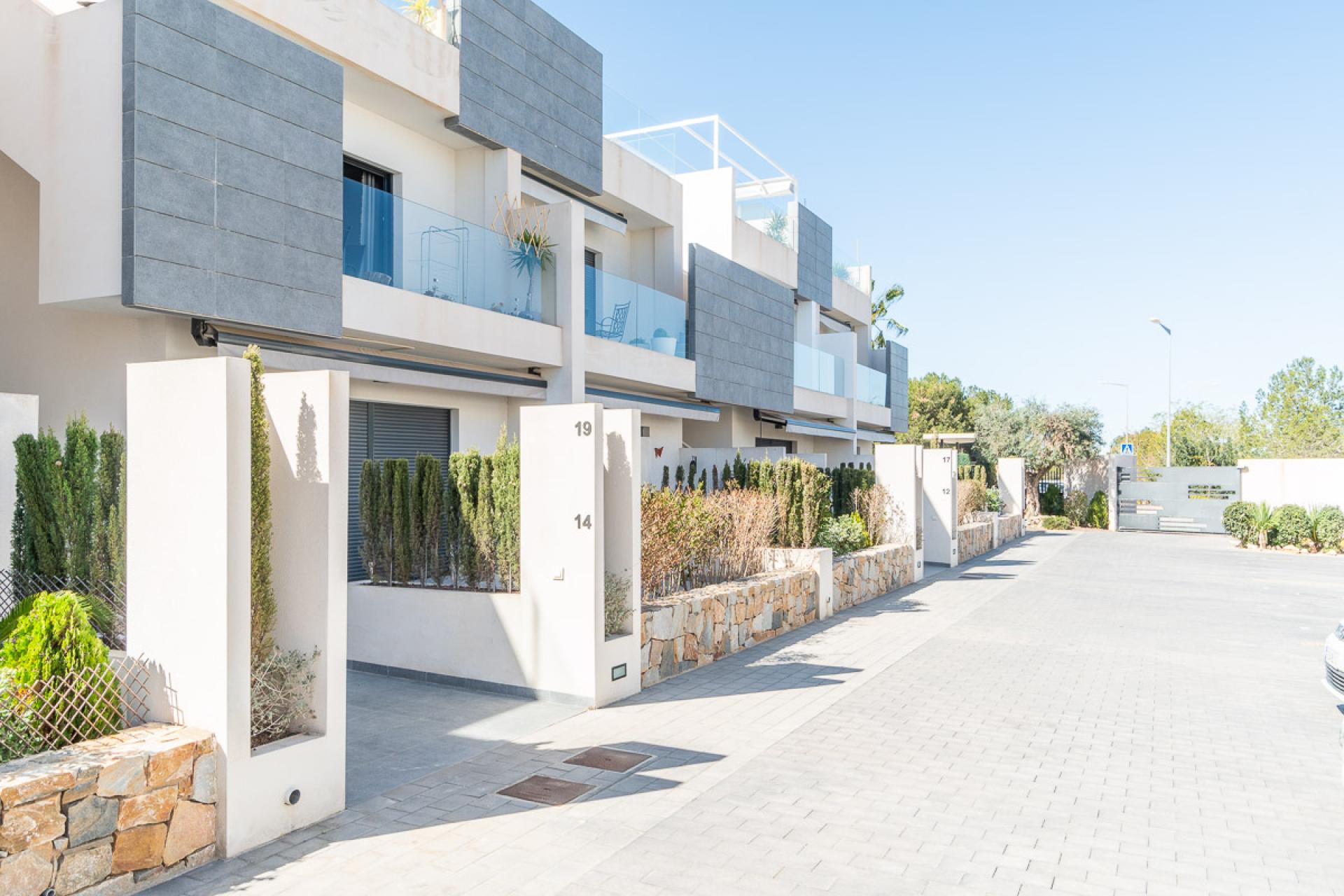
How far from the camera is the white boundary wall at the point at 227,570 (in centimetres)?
517

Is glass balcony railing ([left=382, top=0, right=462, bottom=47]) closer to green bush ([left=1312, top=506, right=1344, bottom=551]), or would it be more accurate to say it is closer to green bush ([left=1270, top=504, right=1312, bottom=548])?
green bush ([left=1270, top=504, right=1312, bottom=548])

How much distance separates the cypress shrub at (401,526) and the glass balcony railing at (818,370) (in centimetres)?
1664

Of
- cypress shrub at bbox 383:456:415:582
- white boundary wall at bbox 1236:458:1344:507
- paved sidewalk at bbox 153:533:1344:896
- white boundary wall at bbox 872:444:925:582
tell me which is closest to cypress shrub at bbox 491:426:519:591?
cypress shrub at bbox 383:456:415:582

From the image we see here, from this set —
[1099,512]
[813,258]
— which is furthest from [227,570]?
[1099,512]

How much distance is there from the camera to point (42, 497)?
774cm

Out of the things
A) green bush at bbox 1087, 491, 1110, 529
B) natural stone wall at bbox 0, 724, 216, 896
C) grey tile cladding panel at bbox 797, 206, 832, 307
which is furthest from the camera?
green bush at bbox 1087, 491, 1110, 529

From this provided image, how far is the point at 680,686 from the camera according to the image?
31.2 feet

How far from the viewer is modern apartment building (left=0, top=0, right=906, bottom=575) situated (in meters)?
9.42

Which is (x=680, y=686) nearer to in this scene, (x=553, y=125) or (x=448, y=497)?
(x=448, y=497)

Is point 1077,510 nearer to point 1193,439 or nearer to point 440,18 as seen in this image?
point 1193,439

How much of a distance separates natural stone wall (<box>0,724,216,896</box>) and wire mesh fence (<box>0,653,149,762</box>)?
0.55ft

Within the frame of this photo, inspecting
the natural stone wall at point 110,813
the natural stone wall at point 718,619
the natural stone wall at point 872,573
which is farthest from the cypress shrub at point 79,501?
the natural stone wall at point 872,573

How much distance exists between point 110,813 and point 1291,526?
1215 inches

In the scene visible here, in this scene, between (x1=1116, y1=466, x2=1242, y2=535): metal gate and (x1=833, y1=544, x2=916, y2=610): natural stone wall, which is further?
(x1=1116, y1=466, x2=1242, y2=535): metal gate
